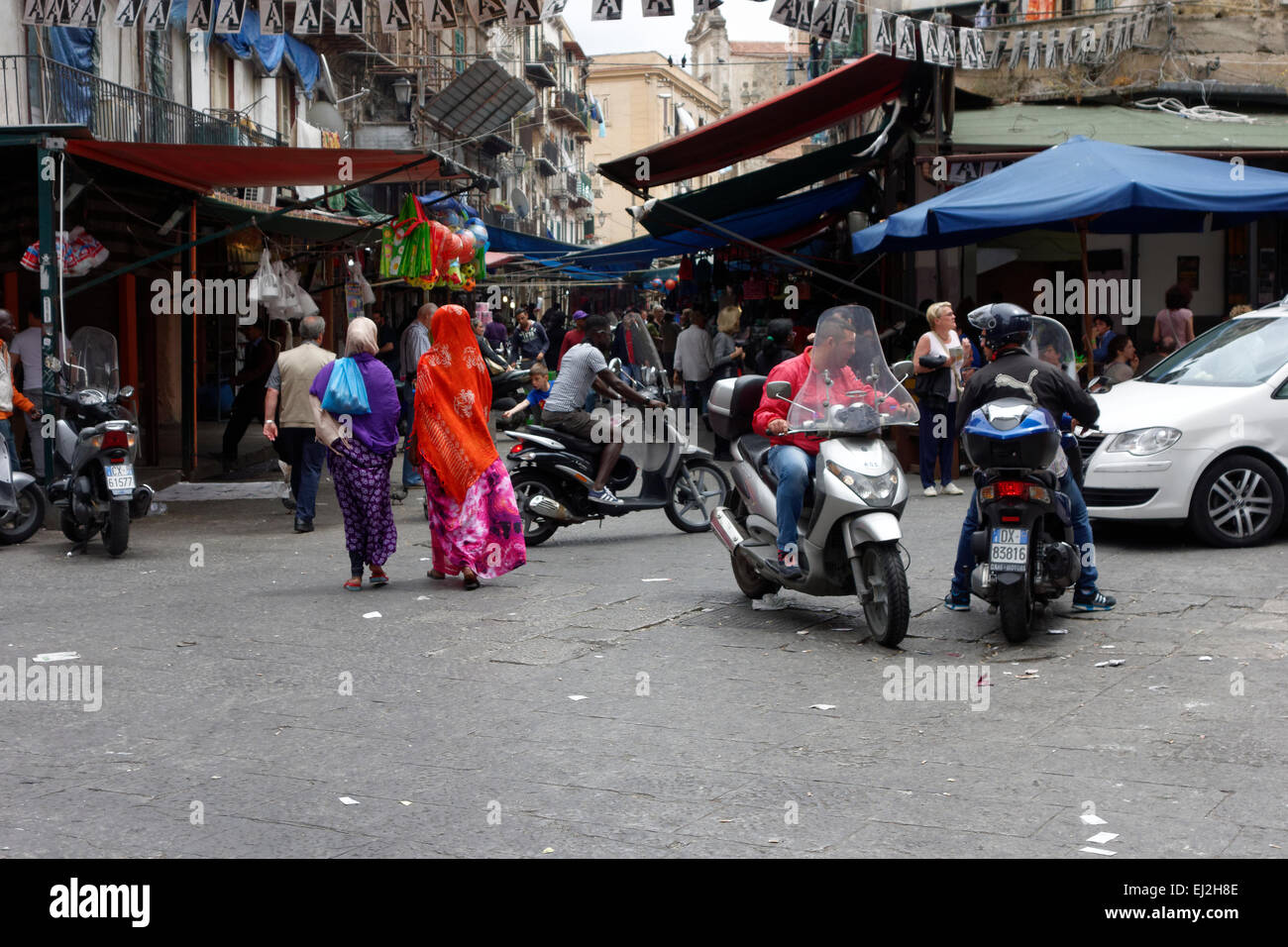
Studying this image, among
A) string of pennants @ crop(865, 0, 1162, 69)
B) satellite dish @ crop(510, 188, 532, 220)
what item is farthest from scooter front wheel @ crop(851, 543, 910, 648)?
satellite dish @ crop(510, 188, 532, 220)

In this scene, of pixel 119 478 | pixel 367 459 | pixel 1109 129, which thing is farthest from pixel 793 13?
pixel 1109 129

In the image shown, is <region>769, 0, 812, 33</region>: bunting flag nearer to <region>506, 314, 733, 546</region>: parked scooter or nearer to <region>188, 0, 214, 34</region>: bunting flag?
<region>506, 314, 733, 546</region>: parked scooter

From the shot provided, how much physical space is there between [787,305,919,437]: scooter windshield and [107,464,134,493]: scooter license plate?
5.39m

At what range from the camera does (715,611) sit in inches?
329

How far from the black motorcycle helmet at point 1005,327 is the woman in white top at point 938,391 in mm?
4995

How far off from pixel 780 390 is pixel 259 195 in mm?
14301

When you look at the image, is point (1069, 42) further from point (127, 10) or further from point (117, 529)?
point (117, 529)

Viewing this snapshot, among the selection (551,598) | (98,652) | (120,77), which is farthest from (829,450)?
(120,77)

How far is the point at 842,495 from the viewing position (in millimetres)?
7340

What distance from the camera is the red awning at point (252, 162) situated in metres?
12.4

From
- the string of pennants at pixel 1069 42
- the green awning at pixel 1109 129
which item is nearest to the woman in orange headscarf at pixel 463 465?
the green awning at pixel 1109 129

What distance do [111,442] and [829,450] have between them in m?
5.84

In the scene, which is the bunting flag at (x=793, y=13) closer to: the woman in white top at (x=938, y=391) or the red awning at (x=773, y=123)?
the woman in white top at (x=938, y=391)

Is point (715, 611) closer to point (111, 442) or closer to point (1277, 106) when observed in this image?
point (111, 442)
